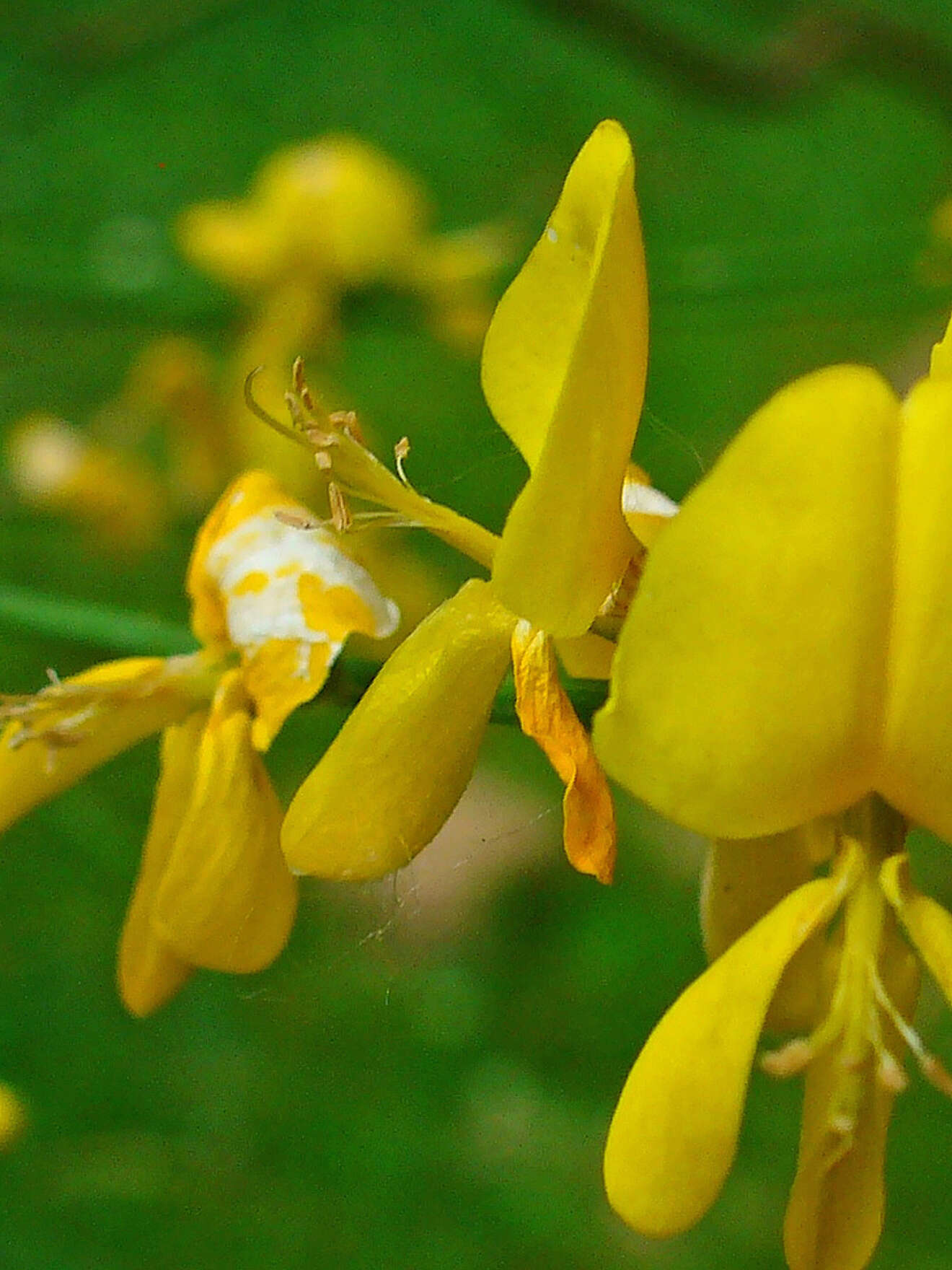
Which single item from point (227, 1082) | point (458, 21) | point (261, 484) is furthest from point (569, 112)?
point (261, 484)

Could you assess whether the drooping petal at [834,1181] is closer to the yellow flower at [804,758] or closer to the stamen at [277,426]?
the yellow flower at [804,758]

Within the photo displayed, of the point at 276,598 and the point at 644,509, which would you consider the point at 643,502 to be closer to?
the point at 644,509

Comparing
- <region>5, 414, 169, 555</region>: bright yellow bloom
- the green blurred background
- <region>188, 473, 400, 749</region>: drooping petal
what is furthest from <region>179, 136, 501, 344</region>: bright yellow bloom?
<region>188, 473, 400, 749</region>: drooping petal

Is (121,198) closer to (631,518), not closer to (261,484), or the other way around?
(261,484)

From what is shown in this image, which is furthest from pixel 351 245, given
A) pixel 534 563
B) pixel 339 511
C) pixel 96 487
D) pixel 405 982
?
pixel 534 563

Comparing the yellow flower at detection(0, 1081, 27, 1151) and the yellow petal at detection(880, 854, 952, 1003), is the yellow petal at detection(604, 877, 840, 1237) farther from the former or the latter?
the yellow flower at detection(0, 1081, 27, 1151)

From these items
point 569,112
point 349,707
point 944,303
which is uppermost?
point 349,707
